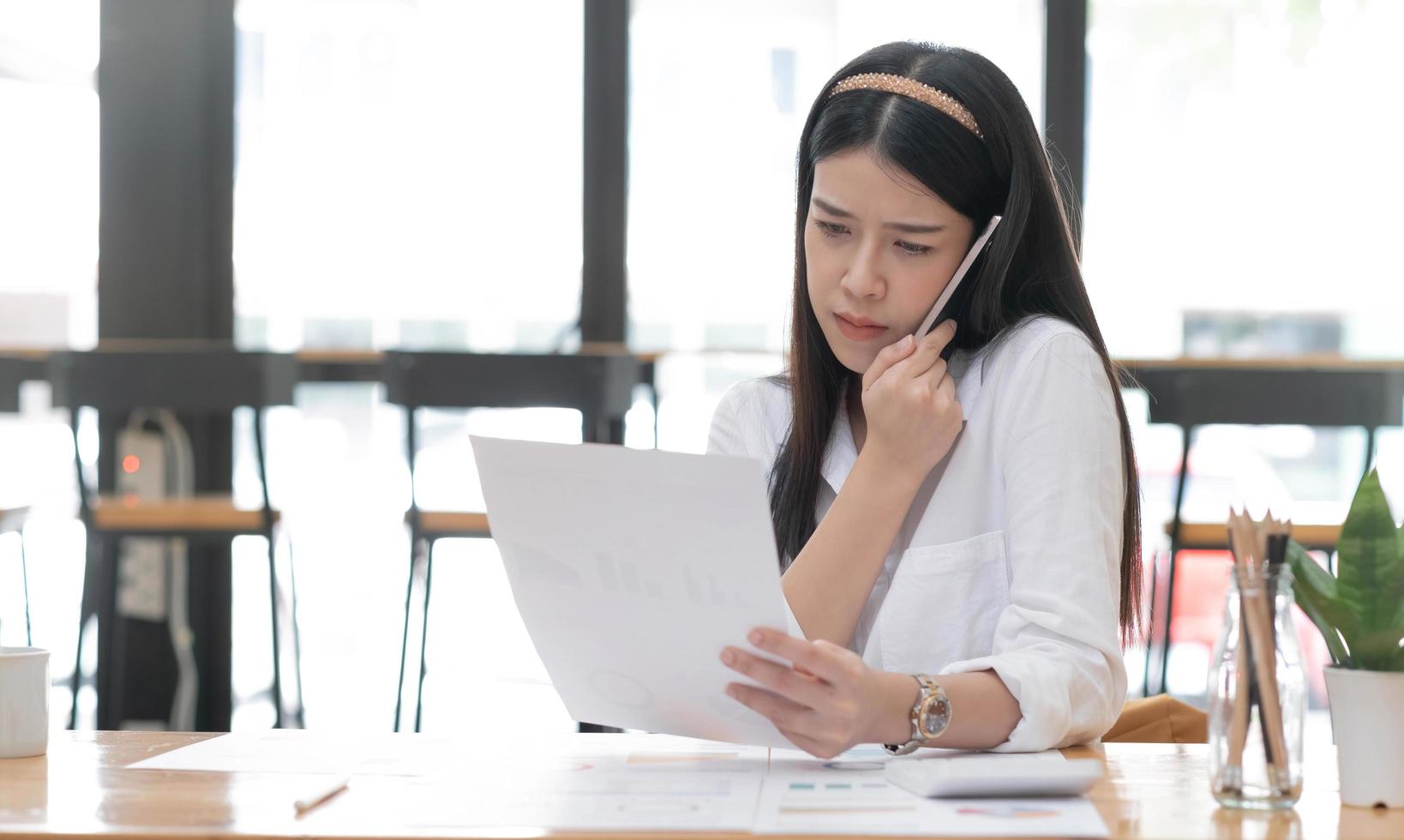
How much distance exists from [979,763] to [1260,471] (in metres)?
3.16

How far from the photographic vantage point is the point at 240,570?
371cm

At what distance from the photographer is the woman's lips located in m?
1.21

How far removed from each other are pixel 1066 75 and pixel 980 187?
2.78 metres

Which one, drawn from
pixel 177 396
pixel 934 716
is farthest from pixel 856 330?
pixel 177 396

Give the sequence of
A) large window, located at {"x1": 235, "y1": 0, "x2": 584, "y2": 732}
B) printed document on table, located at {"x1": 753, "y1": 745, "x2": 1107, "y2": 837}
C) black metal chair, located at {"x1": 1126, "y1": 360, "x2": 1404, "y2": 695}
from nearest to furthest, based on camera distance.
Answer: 1. printed document on table, located at {"x1": 753, "y1": 745, "x2": 1107, "y2": 837}
2. black metal chair, located at {"x1": 1126, "y1": 360, "x2": 1404, "y2": 695}
3. large window, located at {"x1": 235, "y1": 0, "x2": 584, "y2": 732}

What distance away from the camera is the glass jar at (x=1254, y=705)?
76 centimetres

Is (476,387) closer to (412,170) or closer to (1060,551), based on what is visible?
(412,170)

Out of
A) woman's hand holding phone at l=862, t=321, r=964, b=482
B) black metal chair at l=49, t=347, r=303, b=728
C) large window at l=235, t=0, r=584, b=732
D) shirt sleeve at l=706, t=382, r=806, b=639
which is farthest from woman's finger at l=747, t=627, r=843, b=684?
large window at l=235, t=0, r=584, b=732

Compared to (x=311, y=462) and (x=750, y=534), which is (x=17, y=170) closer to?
(x=311, y=462)

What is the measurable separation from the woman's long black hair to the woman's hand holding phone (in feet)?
0.38

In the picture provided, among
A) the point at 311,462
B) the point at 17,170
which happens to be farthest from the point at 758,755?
the point at 17,170

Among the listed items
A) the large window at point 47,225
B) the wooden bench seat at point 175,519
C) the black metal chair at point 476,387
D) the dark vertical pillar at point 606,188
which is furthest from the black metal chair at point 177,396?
the dark vertical pillar at point 606,188

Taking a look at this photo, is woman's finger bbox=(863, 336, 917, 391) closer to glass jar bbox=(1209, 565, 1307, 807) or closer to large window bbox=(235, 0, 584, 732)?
glass jar bbox=(1209, 565, 1307, 807)

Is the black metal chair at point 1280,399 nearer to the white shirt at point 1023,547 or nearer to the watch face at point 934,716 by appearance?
the white shirt at point 1023,547
